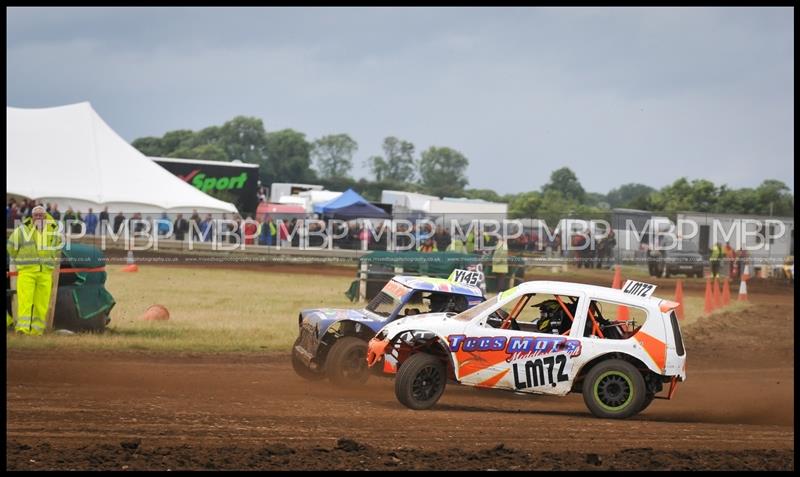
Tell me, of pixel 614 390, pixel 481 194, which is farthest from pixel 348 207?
pixel 481 194

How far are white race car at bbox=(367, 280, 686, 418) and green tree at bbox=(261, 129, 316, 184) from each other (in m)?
127

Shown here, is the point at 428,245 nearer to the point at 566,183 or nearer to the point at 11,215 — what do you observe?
the point at 11,215

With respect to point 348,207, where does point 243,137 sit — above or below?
above

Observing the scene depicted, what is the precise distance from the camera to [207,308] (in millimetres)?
22391

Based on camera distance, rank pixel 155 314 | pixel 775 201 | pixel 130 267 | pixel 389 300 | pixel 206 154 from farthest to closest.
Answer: pixel 206 154 < pixel 775 201 < pixel 130 267 < pixel 155 314 < pixel 389 300

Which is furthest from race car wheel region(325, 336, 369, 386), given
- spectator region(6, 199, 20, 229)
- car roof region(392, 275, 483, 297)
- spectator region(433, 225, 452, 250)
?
spectator region(6, 199, 20, 229)

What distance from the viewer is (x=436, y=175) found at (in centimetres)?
15762

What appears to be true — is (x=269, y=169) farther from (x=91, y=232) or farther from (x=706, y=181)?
(x=91, y=232)

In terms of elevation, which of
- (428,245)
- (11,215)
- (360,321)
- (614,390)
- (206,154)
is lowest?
(614,390)

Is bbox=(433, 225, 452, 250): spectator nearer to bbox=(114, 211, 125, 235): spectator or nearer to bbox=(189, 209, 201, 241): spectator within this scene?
bbox=(189, 209, 201, 241): spectator

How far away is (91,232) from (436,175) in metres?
126

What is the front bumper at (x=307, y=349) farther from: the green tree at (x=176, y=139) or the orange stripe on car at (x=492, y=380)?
the green tree at (x=176, y=139)

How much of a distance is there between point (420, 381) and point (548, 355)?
1.44 meters

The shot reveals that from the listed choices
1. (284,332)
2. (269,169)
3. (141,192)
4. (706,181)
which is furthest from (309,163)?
(284,332)
